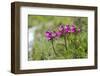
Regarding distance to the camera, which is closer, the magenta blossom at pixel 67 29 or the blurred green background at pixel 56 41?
the blurred green background at pixel 56 41

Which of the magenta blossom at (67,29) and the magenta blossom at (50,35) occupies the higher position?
the magenta blossom at (67,29)

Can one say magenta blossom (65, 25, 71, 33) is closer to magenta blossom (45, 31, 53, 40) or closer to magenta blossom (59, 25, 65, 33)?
magenta blossom (59, 25, 65, 33)

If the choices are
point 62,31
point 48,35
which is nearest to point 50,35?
point 48,35

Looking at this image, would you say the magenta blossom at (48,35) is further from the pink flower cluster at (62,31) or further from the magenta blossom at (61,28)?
the magenta blossom at (61,28)

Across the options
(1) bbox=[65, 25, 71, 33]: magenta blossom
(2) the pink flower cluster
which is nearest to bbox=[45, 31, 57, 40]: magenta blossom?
(2) the pink flower cluster

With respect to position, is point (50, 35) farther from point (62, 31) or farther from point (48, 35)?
point (62, 31)

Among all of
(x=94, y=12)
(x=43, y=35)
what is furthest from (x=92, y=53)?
(x=43, y=35)

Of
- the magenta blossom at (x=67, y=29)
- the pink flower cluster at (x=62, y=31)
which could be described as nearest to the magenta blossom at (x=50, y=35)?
the pink flower cluster at (x=62, y=31)
